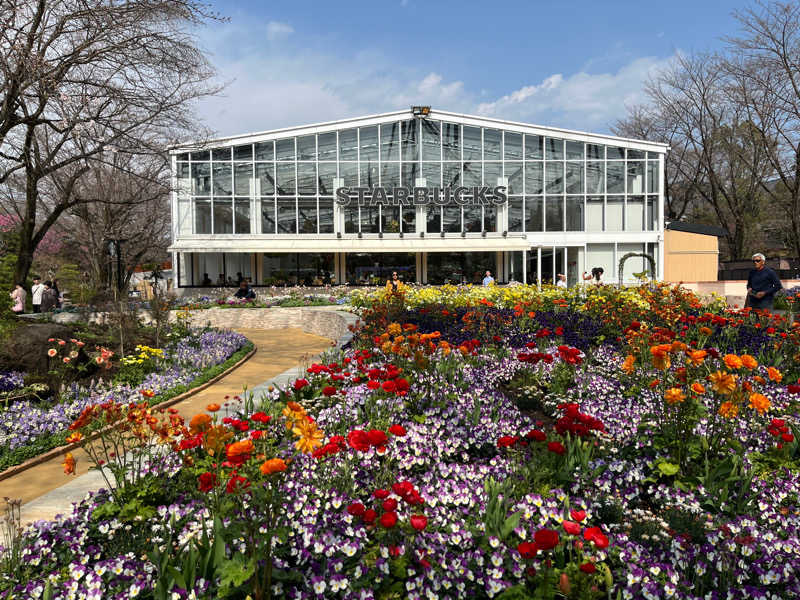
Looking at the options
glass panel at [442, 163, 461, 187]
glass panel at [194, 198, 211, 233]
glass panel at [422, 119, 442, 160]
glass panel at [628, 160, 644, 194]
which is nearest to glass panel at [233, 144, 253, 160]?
glass panel at [194, 198, 211, 233]

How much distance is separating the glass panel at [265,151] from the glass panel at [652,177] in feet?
56.3

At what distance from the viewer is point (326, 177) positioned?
21391 millimetres

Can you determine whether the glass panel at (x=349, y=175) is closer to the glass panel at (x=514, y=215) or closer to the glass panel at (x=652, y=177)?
the glass panel at (x=514, y=215)

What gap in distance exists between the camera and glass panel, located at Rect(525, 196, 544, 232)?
21.7 metres

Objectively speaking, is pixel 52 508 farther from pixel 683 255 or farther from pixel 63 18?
pixel 683 255

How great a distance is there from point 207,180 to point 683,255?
22254 millimetres

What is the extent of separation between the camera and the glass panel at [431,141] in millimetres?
21484

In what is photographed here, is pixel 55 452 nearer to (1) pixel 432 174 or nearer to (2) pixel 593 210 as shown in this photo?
(1) pixel 432 174

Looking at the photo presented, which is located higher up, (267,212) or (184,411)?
(267,212)

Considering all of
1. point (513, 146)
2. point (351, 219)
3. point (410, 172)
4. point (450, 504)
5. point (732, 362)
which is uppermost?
point (513, 146)

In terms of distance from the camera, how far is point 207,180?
21.1 m

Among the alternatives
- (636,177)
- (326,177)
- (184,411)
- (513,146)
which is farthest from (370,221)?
(184,411)

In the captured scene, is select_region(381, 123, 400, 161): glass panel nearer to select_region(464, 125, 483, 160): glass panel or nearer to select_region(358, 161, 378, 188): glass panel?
select_region(358, 161, 378, 188): glass panel

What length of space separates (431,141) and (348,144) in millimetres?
3791
